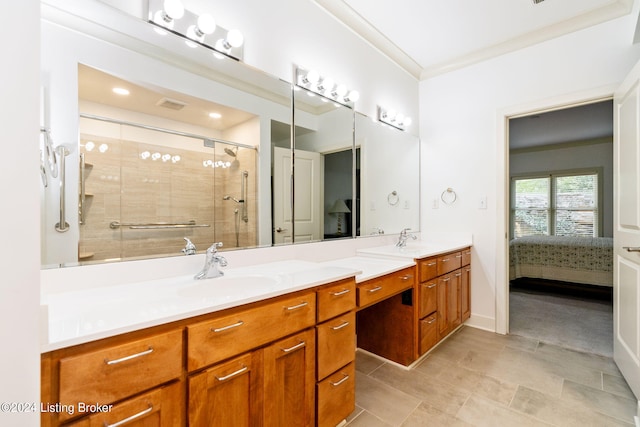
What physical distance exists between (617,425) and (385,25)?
3000 mm

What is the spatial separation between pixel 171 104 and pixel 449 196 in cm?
269

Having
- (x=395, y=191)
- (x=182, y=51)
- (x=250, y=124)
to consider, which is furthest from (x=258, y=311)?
(x=395, y=191)

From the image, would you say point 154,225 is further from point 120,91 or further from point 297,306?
point 297,306

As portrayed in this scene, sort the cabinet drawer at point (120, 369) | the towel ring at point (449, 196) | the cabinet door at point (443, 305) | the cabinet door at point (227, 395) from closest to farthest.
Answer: the cabinet drawer at point (120, 369), the cabinet door at point (227, 395), the cabinet door at point (443, 305), the towel ring at point (449, 196)

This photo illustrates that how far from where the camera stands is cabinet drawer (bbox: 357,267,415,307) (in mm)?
1676

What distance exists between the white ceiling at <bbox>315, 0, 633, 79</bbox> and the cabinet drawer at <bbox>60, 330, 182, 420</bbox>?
2.36 meters

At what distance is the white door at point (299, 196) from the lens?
75.9 inches

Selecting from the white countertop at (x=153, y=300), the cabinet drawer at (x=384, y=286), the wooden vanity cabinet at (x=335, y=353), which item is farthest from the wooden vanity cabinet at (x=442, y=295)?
the white countertop at (x=153, y=300)

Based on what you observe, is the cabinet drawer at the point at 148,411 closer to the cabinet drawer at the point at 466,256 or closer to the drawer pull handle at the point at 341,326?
the drawer pull handle at the point at 341,326

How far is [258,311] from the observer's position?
1.11m

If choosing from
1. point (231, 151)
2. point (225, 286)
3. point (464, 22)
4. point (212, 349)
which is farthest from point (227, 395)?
point (464, 22)

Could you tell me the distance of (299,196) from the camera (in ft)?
6.81

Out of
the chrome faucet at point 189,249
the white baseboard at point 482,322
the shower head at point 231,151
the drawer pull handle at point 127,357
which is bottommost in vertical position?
the white baseboard at point 482,322

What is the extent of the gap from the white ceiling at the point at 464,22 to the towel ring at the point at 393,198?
1.33 meters
